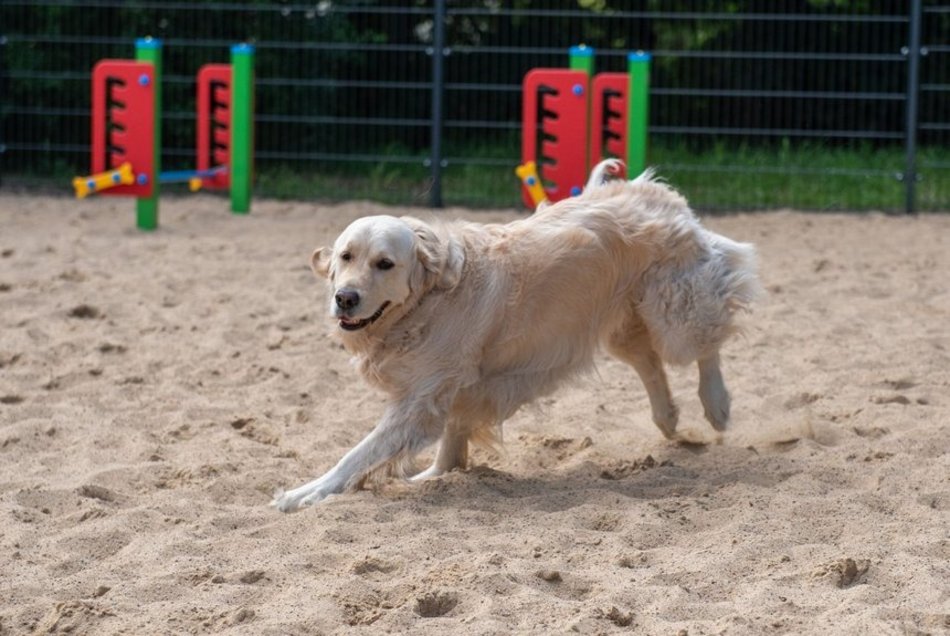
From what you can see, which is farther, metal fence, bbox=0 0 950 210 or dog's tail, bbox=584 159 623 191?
metal fence, bbox=0 0 950 210

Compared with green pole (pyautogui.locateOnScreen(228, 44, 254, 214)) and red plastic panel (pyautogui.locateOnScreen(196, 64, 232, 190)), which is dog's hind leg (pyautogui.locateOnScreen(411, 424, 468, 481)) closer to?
green pole (pyautogui.locateOnScreen(228, 44, 254, 214))

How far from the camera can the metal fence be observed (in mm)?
13062

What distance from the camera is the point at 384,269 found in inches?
188

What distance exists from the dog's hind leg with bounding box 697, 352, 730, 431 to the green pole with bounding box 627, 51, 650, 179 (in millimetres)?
5532

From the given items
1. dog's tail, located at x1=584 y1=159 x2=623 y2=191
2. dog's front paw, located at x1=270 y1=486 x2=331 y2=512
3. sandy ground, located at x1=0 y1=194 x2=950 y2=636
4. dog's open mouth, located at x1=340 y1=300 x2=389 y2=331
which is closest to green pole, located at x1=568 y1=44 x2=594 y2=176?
sandy ground, located at x1=0 y1=194 x2=950 y2=636

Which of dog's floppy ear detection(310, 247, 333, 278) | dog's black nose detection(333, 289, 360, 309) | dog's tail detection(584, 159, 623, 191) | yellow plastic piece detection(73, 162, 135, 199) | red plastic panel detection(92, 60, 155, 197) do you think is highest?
red plastic panel detection(92, 60, 155, 197)

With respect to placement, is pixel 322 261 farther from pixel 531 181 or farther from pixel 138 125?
pixel 138 125

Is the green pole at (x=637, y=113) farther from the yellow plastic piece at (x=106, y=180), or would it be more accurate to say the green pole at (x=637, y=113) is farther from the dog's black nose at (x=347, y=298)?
the dog's black nose at (x=347, y=298)

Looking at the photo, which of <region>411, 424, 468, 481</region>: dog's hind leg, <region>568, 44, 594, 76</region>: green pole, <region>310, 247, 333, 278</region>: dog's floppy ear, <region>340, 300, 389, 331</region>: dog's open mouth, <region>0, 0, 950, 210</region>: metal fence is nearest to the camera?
<region>340, 300, 389, 331</region>: dog's open mouth

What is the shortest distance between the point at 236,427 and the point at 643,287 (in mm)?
1732

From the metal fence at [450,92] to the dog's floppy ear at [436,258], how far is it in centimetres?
771

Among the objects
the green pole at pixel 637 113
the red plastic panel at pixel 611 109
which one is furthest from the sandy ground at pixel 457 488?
the red plastic panel at pixel 611 109

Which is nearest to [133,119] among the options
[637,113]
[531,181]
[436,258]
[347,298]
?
[531,181]

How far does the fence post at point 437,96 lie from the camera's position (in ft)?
40.9
